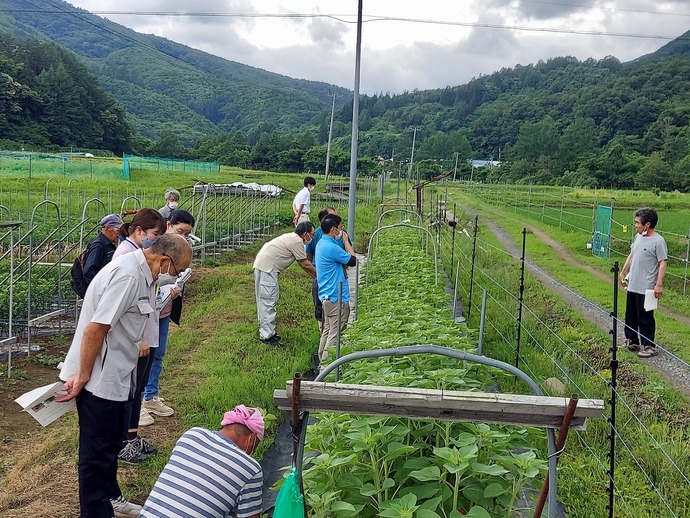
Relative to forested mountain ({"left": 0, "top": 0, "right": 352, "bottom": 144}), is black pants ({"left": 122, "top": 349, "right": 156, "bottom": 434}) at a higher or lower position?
lower

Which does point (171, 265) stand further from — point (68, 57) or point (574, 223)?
Answer: point (68, 57)

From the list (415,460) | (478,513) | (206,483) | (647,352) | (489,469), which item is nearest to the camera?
(478,513)

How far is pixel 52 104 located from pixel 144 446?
2398 inches

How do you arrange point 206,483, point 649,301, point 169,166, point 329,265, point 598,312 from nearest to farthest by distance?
point 206,483
point 329,265
point 649,301
point 598,312
point 169,166

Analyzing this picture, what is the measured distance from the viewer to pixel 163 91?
11831 cm

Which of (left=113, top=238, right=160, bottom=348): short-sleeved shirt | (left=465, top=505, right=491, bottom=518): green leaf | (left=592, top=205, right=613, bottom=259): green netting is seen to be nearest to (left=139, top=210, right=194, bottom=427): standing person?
(left=113, top=238, right=160, bottom=348): short-sleeved shirt

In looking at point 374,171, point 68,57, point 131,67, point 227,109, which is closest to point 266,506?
point 374,171

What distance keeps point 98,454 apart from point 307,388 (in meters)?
1.76

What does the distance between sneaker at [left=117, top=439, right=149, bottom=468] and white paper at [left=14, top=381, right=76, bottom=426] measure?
1.21 meters

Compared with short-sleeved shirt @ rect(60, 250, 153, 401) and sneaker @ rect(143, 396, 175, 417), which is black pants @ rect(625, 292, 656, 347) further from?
short-sleeved shirt @ rect(60, 250, 153, 401)

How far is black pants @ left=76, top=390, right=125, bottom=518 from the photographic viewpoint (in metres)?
3.41

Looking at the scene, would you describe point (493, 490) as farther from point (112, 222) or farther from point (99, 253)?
point (112, 222)

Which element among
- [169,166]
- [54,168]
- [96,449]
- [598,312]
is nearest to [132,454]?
[96,449]

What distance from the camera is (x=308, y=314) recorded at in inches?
382
